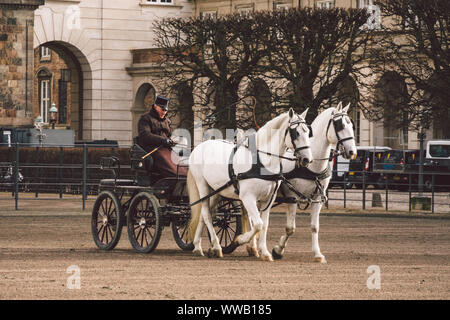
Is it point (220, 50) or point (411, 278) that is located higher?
point (220, 50)

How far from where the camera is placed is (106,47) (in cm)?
5775

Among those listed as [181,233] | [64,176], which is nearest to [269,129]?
[181,233]

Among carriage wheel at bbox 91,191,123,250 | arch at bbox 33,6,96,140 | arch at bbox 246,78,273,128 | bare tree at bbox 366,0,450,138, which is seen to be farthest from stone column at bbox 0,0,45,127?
carriage wheel at bbox 91,191,123,250

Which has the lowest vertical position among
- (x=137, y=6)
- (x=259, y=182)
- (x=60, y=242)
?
(x=60, y=242)

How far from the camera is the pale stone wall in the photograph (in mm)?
56531

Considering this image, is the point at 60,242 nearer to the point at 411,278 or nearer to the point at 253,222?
the point at 253,222

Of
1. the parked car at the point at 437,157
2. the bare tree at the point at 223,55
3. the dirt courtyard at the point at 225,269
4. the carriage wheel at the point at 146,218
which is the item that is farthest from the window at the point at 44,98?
the carriage wheel at the point at 146,218

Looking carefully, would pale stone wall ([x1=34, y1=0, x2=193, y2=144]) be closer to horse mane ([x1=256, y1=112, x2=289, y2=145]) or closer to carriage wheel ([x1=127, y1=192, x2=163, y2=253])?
carriage wheel ([x1=127, y1=192, x2=163, y2=253])

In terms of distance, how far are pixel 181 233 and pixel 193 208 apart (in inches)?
59.6

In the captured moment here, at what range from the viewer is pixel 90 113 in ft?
189

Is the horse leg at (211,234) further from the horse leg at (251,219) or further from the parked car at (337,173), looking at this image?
the parked car at (337,173)

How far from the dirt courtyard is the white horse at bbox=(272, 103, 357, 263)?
1.92ft

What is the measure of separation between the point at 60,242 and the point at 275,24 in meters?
20.5
